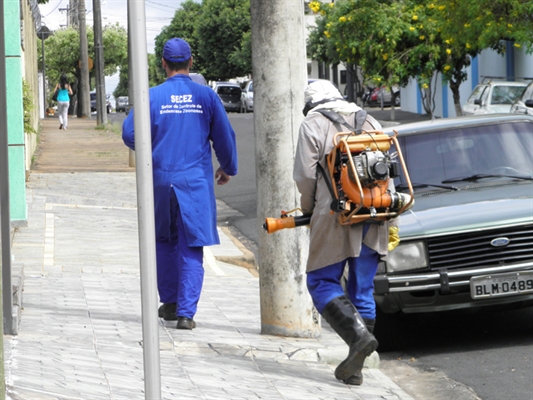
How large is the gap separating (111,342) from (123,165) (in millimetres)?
14467

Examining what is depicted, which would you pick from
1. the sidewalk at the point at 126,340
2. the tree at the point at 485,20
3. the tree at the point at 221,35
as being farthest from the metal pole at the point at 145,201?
the tree at the point at 221,35

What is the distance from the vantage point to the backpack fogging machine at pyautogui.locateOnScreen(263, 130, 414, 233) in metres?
5.44

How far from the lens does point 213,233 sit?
269 inches

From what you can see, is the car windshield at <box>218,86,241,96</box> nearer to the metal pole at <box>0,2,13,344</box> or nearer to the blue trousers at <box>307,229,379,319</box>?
the metal pole at <box>0,2,13,344</box>

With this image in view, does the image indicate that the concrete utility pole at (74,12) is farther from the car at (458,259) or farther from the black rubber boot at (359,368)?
the black rubber boot at (359,368)

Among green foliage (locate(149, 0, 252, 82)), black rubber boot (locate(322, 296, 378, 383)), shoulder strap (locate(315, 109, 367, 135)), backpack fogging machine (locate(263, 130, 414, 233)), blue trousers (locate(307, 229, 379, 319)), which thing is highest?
green foliage (locate(149, 0, 252, 82))

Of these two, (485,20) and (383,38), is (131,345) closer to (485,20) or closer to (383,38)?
(485,20)

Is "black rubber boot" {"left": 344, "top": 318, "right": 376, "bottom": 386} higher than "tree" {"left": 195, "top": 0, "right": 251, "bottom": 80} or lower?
lower

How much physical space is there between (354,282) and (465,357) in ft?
4.40

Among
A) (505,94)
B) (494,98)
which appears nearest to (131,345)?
(494,98)

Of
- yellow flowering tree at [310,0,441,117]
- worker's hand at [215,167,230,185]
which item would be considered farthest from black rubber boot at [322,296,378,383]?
yellow flowering tree at [310,0,441,117]

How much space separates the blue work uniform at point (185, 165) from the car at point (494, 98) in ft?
60.1

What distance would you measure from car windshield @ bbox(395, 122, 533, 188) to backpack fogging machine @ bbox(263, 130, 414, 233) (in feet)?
7.01

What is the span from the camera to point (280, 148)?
22.0 ft
